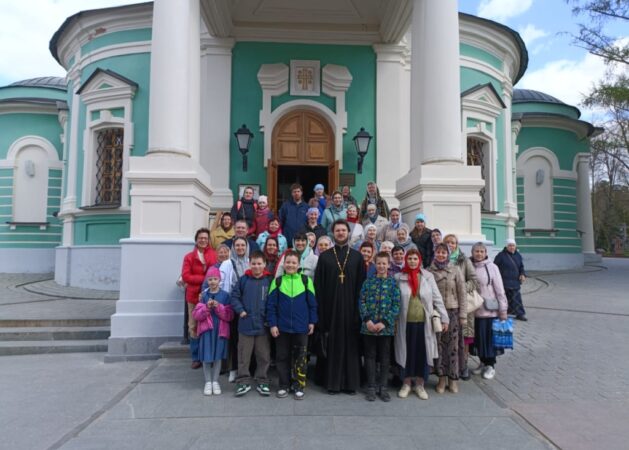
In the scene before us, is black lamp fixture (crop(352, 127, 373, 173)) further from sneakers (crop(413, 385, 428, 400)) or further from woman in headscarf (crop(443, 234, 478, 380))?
sneakers (crop(413, 385, 428, 400))

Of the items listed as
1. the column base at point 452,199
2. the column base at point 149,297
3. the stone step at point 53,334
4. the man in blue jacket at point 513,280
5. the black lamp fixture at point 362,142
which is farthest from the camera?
the black lamp fixture at point 362,142

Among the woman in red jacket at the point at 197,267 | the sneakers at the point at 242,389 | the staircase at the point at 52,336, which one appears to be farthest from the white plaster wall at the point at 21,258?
the sneakers at the point at 242,389

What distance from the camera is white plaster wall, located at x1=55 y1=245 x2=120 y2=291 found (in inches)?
468

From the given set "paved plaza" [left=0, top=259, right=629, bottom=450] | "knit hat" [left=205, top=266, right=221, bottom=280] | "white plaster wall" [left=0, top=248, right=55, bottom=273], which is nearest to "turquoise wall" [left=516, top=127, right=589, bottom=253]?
"paved plaza" [left=0, top=259, right=629, bottom=450]

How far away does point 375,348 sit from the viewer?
4.93 meters

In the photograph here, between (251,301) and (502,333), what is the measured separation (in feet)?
9.18

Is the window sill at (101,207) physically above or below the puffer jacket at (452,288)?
above

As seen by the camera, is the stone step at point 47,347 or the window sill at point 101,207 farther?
the window sill at point 101,207

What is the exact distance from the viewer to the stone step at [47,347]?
706cm

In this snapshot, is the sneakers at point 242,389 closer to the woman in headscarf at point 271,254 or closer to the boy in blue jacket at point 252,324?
the boy in blue jacket at point 252,324

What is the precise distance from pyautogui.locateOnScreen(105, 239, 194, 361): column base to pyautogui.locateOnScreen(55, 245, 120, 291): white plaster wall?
5.54 metres

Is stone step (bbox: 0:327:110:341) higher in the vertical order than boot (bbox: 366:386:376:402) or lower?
higher

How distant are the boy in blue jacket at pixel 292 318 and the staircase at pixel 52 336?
353 cm

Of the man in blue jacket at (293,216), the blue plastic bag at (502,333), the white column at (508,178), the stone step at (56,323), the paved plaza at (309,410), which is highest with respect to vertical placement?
the white column at (508,178)
